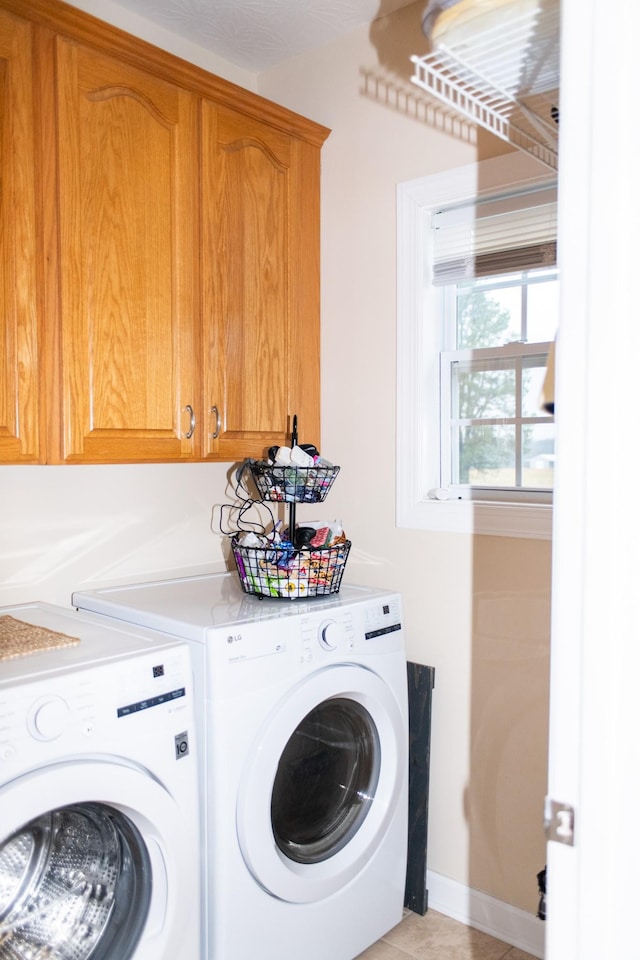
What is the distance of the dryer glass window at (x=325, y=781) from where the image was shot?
1.83m

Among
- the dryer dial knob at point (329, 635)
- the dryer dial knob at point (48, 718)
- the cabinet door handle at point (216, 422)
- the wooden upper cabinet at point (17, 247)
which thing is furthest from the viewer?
the cabinet door handle at point (216, 422)

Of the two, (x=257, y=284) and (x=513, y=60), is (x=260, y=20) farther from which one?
(x=513, y=60)

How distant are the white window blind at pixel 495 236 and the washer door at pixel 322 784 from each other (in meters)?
1.19

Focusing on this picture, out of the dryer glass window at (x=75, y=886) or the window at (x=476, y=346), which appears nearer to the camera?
the dryer glass window at (x=75, y=886)

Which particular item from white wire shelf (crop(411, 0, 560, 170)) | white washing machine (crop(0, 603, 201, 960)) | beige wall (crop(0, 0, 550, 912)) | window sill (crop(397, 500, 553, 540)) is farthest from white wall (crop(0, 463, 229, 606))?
white wire shelf (crop(411, 0, 560, 170))

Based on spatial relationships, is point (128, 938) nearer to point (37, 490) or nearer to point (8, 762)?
point (8, 762)

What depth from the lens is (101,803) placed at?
1.40 m

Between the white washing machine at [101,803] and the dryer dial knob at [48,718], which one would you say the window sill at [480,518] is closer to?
the white washing machine at [101,803]

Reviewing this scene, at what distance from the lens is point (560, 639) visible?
2.39 feet

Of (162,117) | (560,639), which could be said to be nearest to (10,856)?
(560,639)

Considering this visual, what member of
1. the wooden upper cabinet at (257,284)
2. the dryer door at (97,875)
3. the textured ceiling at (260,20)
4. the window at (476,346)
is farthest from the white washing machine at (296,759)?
the textured ceiling at (260,20)

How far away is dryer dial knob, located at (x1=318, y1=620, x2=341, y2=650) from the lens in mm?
1857

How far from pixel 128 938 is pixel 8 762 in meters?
0.48

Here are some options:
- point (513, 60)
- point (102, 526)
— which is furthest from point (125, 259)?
point (513, 60)
